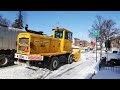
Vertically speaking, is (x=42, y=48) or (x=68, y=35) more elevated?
(x=68, y=35)

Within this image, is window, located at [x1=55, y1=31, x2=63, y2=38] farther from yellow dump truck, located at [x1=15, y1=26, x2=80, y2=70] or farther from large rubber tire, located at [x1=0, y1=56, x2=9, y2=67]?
large rubber tire, located at [x1=0, y1=56, x2=9, y2=67]

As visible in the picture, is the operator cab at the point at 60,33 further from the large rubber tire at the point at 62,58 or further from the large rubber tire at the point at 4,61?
the large rubber tire at the point at 4,61

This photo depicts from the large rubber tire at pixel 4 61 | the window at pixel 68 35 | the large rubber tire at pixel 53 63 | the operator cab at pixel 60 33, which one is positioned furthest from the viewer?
the window at pixel 68 35

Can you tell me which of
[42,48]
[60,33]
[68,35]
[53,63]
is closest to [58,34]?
[60,33]

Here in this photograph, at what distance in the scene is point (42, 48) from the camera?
12.9 m

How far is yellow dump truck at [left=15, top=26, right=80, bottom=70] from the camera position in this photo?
39.5ft

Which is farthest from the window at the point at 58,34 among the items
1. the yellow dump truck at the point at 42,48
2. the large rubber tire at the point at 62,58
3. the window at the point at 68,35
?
the large rubber tire at the point at 62,58

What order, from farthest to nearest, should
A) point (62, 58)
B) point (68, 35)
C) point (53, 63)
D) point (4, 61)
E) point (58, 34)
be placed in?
point (68, 35) < point (58, 34) < point (62, 58) < point (4, 61) < point (53, 63)

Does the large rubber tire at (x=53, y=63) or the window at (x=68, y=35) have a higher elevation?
the window at (x=68, y=35)

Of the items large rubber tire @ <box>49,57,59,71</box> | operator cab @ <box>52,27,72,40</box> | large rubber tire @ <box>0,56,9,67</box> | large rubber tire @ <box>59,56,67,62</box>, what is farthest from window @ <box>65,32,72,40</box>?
large rubber tire @ <box>0,56,9,67</box>

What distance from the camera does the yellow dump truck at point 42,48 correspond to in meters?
12.0

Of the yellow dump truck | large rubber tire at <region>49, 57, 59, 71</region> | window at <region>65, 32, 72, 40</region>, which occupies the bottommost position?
large rubber tire at <region>49, 57, 59, 71</region>

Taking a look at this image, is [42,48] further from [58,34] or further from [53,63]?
[58,34]
